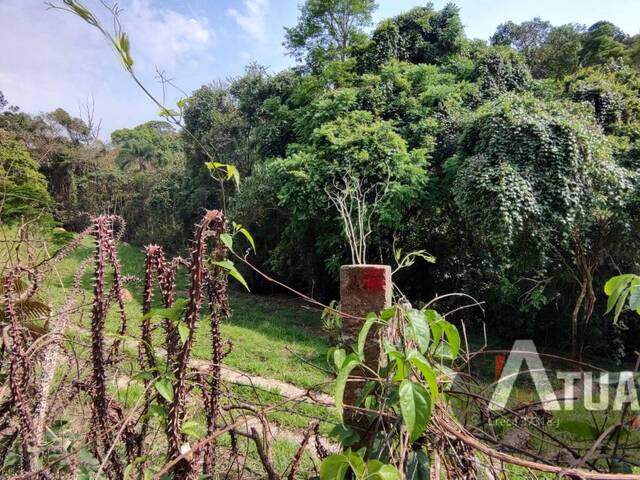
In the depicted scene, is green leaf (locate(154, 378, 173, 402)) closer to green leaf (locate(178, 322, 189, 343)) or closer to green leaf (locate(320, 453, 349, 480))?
green leaf (locate(178, 322, 189, 343))

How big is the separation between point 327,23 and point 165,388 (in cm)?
1470

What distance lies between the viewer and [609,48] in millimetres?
14742

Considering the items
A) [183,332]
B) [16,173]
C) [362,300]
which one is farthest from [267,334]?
[183,332]

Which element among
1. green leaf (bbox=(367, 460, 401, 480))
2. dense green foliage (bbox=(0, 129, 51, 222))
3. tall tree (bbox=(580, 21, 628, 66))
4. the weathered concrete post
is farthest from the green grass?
tall tree (bbox=(580, 21, 628, 66))

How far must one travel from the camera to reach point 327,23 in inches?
515

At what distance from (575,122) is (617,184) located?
3.70 feet

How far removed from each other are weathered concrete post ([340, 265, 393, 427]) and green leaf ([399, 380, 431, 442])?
12.7 inches

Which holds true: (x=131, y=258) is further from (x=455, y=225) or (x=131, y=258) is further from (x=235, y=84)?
(x=455, y=225)

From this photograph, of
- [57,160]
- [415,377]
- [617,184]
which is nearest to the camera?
[415,377]

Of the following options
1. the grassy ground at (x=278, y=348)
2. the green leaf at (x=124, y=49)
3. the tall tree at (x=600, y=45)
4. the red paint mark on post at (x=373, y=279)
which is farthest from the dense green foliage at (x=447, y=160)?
the red paint mark on post at (x=373, y=279)

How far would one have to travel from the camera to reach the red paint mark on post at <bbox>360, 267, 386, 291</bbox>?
3.39 ft

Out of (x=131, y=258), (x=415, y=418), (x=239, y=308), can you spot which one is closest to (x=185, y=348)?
(x=415, y=418)

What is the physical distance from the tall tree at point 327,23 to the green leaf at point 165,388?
1365 centimetres

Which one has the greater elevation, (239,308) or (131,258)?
(131,258)
